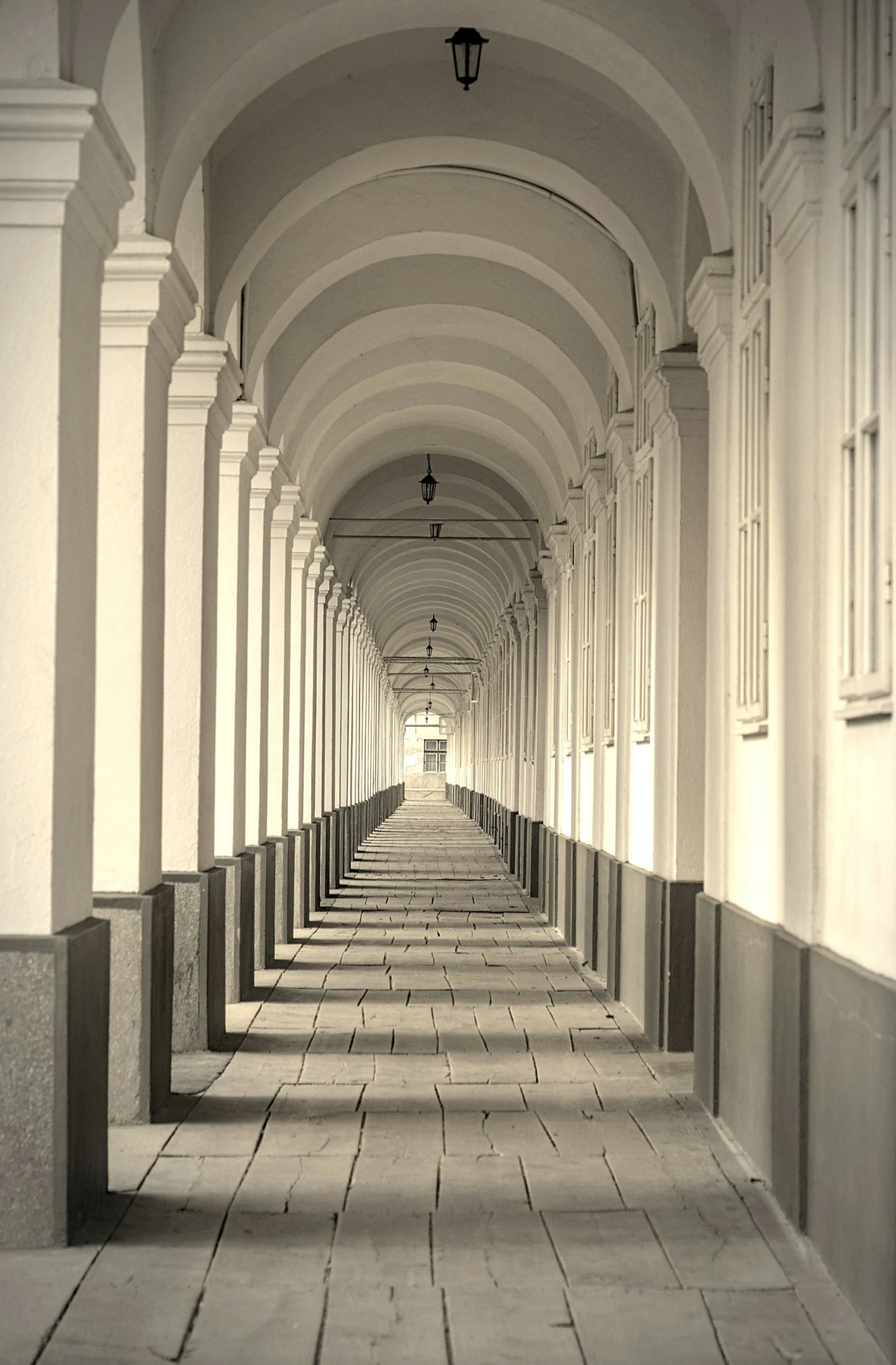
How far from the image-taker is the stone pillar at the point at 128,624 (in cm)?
724

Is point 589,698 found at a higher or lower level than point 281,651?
lower

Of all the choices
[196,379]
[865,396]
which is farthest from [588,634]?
[865,396]

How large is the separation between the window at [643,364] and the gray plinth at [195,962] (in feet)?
14.2

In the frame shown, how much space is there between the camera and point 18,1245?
17.4 ft

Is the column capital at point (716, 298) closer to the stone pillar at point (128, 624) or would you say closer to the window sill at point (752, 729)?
the window sill at point (752, 729)

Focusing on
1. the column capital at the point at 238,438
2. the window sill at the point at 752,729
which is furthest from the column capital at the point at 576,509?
the window sill at the point at 752,729

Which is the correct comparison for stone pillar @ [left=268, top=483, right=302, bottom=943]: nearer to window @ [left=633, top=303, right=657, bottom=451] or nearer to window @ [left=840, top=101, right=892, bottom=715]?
window @ [left=633, top=303, right=657, bottom=451]

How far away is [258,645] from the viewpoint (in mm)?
12789

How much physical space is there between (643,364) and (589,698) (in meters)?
4.15

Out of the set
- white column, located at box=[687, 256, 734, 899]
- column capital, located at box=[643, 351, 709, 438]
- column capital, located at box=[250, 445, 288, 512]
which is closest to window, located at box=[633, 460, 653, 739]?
column capital, located at box=[643, 351, 709, 438]

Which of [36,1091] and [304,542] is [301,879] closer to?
[304,542]

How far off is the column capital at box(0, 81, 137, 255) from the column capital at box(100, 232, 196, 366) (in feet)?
5.60

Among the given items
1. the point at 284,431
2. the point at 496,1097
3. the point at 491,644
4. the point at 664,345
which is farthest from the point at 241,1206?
the point at 491,644

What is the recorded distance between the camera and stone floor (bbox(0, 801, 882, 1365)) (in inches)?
176
